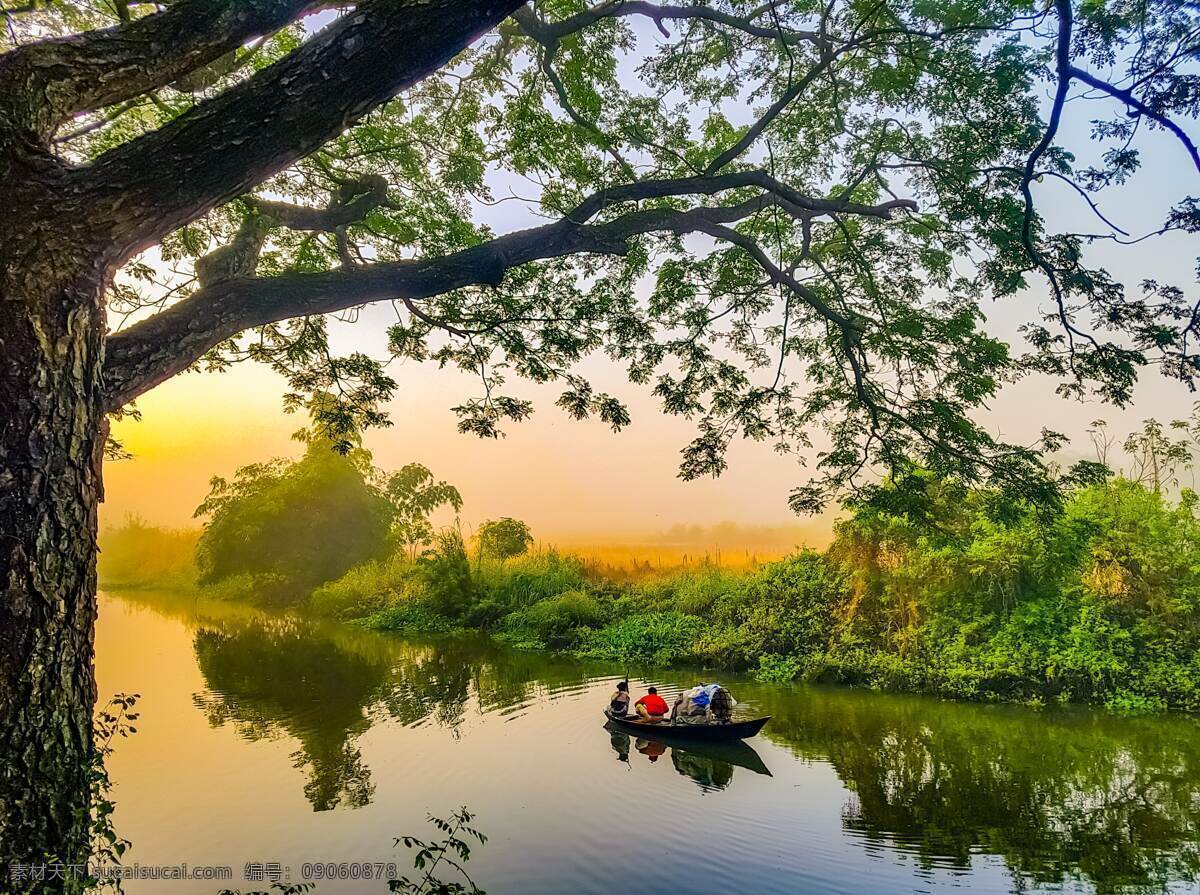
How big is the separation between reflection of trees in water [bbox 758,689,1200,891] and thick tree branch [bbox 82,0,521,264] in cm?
651

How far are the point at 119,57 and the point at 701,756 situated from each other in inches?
317

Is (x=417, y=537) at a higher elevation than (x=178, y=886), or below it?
higher

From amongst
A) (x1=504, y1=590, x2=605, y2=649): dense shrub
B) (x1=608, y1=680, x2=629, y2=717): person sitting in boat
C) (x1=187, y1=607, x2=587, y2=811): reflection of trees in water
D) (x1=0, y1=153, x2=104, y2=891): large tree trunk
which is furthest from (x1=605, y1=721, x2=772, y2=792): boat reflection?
(x1=504, y1=590, x2=605, y2=649): dense shrub

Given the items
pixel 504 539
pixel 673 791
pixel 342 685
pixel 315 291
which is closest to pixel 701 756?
pixel 673 791

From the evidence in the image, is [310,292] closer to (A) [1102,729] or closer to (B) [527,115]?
(B) [527,115]

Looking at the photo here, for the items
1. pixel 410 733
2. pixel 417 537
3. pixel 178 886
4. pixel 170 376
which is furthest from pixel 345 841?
pixel 417 537

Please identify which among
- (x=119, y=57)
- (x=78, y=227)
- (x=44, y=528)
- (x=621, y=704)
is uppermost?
(x=119, y=57)

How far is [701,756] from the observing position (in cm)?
771

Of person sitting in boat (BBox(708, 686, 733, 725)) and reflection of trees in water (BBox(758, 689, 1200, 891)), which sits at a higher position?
person sitting in boat (BBox(708, 686, 733, 725))

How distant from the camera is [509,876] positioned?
194 inches

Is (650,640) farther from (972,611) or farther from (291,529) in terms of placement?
(291,529)

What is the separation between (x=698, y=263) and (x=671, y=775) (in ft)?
18.8

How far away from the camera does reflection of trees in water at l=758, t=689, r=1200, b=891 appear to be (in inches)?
197

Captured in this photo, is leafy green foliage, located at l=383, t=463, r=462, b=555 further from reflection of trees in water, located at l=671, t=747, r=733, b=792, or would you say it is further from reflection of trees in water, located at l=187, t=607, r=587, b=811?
reflection of trees in water, located at l=671, t=747, r=733, b=792
